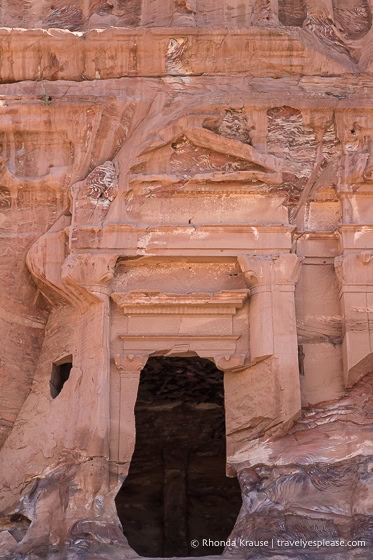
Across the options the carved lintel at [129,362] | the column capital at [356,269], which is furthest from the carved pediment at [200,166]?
the carved lintel at [129,362]

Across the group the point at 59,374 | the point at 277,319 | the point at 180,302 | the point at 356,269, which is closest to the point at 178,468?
the point at 59,374

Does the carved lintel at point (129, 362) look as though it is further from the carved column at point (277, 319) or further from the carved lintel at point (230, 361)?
the carved column at point (277, 319)

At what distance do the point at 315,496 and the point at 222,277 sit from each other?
267 cm

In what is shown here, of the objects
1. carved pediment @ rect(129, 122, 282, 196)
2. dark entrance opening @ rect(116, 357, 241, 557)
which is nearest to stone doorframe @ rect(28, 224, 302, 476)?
carved pediment @ rect(129, 122, 282, 196)

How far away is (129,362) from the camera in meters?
13.1

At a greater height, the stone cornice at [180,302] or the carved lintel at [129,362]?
the stone cornice at [180,302]

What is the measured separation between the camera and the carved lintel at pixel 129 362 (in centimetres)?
1307

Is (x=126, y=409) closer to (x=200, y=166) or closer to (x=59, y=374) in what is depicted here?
(x=59, y=374)

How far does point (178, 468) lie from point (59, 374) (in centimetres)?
392

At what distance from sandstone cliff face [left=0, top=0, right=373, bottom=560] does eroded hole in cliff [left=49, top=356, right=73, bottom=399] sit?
0.03 m

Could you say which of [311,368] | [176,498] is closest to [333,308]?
[311,368]

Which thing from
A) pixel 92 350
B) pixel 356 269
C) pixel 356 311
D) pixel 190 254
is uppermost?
pixel 190 254

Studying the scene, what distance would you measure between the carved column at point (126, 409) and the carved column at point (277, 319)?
1.27m

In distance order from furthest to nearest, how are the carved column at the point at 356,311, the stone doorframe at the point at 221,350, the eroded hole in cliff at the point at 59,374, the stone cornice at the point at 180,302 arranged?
1. the eroded hole in cliff at the point at 59,374
2. the stone cornice at the point at 180,302
3. the carved column at the point at 356,311
4. the stone doorframe at the point at 221,350
